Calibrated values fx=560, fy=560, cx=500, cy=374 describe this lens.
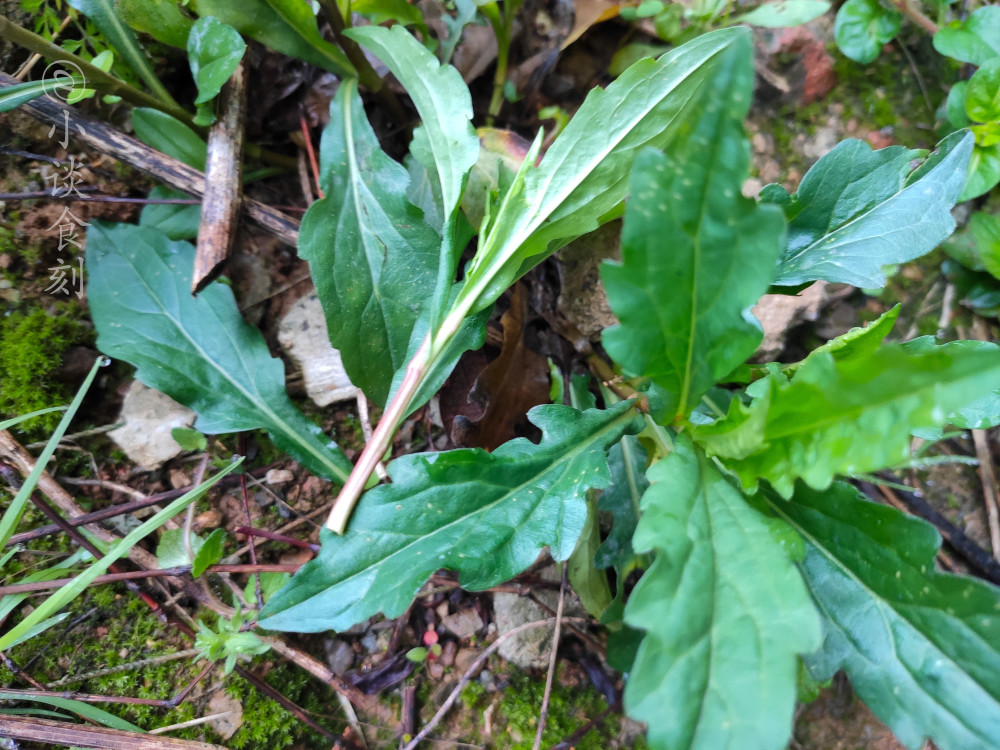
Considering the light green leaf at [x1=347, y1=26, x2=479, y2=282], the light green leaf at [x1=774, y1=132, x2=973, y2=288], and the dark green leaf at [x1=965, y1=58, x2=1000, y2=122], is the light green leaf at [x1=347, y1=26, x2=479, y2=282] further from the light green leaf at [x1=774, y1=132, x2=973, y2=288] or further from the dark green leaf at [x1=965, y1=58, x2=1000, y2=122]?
the dark green leaf at [x1=965, y1=58, x2=1000, y2=122]

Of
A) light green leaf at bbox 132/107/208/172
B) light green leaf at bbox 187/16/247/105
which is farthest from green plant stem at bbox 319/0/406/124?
light green leaf at bbox 132/107/208/172

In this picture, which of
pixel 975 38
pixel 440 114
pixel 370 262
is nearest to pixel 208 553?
pixel 370 262

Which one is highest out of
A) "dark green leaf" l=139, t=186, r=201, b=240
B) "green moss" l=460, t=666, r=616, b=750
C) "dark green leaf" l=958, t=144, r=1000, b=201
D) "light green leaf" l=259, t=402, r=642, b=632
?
"dark green leaf" l=139, t=186, r=201, b=240

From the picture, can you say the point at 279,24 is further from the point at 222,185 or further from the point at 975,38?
the point at 975,38

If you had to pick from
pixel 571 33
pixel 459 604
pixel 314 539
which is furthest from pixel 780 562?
pixel 571 33

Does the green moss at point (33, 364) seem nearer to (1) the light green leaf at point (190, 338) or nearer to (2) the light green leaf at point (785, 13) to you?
(1) the light green leaf at point (190, 338)

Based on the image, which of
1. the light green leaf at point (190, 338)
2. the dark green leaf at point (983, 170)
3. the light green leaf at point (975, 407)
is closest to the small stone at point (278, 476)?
the light green leaf at point (190, 338)

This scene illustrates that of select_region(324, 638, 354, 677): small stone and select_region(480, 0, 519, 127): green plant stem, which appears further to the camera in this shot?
select_region(480, 0, 519, 127): green plant stem
